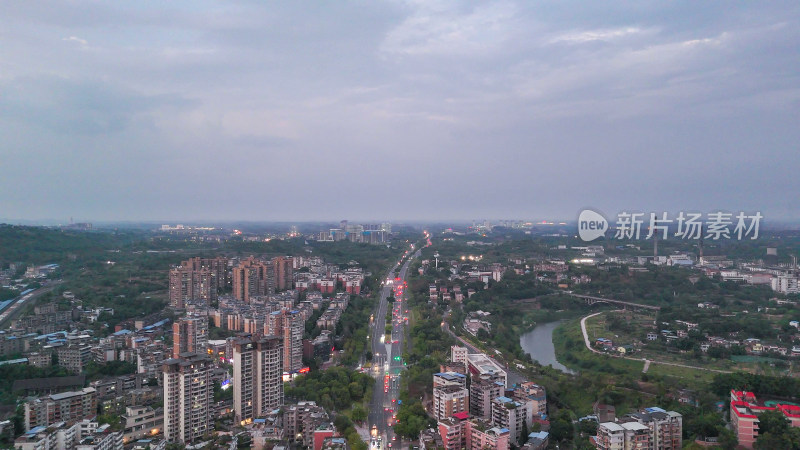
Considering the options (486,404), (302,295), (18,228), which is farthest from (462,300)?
(18,228)

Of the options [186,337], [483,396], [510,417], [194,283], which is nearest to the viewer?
[510,417]

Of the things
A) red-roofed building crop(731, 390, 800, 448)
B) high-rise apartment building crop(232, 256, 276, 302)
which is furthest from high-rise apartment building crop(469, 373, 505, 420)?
high-rise apartment building crop(232, 256, 276, 302)

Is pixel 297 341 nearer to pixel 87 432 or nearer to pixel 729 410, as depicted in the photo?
pixel 87 432

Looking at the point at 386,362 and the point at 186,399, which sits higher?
the point at 186,399

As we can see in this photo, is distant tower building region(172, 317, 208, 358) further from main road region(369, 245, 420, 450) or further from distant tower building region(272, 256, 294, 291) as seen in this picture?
distant tower building region(272, 256, 294, 291)

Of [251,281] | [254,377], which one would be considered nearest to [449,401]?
[254,377]

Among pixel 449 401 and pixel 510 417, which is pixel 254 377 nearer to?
pixel 449 401

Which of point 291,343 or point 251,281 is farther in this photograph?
point 251,281
